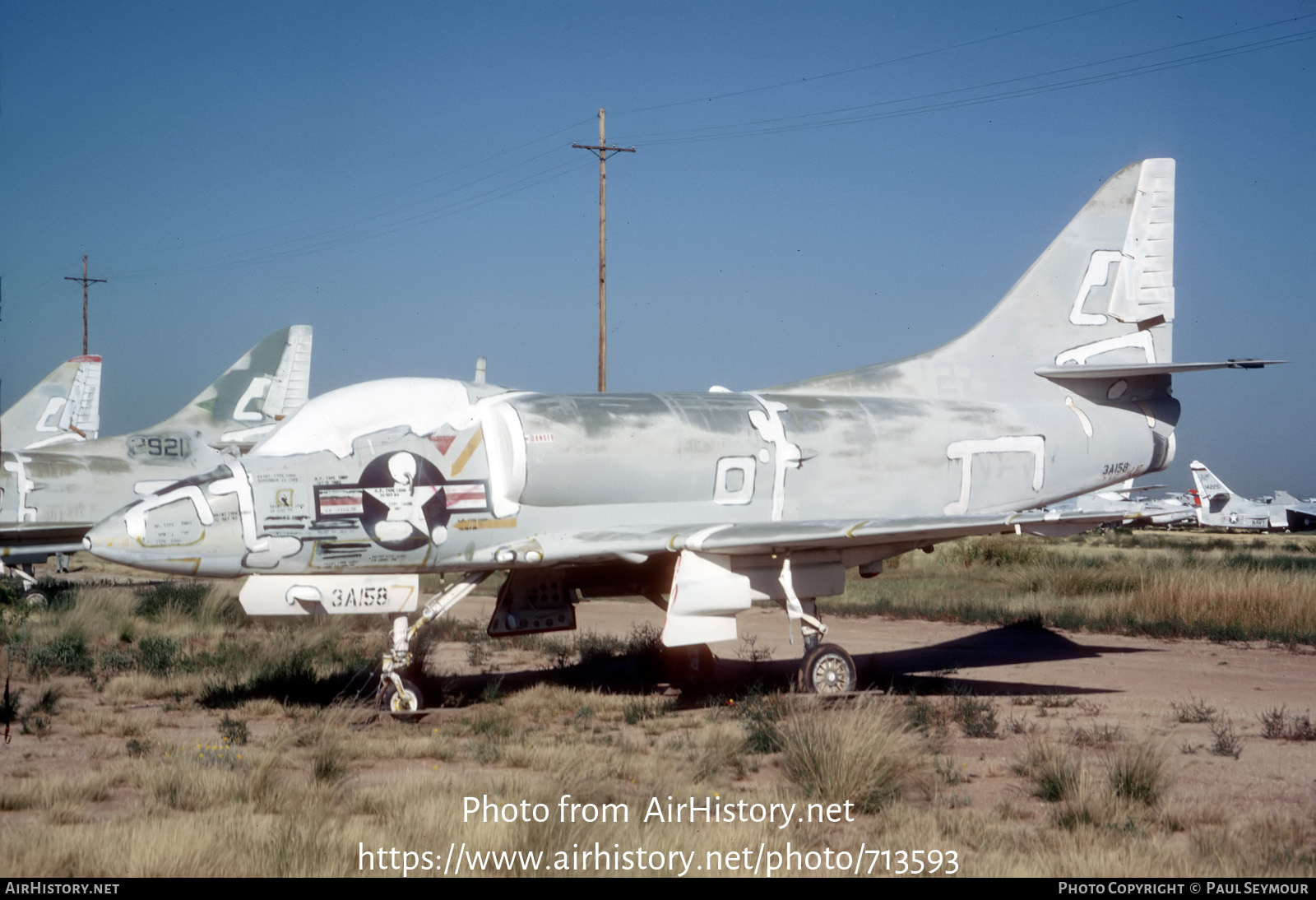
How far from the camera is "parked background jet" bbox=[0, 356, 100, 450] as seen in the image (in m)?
31.8

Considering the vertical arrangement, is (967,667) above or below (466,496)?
below

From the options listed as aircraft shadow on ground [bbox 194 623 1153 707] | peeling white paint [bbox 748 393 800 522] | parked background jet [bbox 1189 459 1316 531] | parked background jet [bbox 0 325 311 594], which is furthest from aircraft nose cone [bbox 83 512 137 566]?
parked background jet [bbox 1189 459 1316 531]

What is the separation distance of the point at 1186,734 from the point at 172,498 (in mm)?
9897

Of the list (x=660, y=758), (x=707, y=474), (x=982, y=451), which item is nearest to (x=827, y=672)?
(x=707, y=474)

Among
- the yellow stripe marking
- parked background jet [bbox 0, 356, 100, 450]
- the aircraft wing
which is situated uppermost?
parked background jet [bbox 0, 356, 100, 450]

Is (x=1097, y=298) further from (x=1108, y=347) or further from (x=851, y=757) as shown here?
(x=851, y=757)

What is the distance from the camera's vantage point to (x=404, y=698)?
38.2ft

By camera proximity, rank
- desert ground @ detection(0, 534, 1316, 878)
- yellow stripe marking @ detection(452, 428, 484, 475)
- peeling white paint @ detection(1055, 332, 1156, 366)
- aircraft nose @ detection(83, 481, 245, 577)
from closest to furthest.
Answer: desert ground @ detection(0, 534, 1316, 878) → aircraft nose @ detection(83, 481, 245, 577) → yellow stripe marking @ detection(452, 428, 484, 475) → peeling white paint @ detection(1055, 332, 1156, 366)

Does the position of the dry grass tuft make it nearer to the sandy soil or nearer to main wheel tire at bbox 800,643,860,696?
the sandy soil

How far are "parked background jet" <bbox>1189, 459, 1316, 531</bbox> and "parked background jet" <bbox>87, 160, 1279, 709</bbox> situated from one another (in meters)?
59.6

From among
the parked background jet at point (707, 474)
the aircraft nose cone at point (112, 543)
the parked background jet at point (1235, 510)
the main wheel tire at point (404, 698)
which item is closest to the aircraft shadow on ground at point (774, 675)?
the main wheel tire at point (404, 698)

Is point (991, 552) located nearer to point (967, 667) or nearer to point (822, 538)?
point (967, 667)

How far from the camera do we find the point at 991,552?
34.1 meters

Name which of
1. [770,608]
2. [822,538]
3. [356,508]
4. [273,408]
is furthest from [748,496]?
[273,408]
